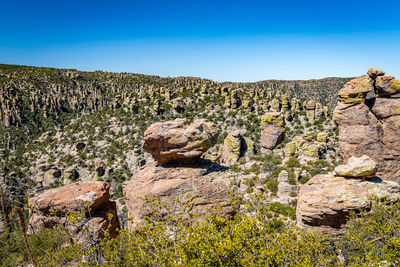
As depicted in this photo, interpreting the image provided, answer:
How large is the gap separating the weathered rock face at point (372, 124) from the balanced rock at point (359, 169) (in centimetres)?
492

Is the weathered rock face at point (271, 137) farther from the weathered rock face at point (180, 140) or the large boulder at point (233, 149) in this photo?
the weathered rock face at point (180, 140)

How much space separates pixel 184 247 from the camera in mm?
7070

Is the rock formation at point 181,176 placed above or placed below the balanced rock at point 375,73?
below

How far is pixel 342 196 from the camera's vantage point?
1195 cm

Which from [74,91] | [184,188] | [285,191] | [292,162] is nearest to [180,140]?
[184,188]

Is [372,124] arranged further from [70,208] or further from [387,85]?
[70,208]

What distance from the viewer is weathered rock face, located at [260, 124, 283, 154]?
40438mm

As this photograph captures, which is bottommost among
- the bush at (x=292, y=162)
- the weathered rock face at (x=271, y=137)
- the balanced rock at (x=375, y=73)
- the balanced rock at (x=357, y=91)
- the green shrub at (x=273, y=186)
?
the green shrub at (x=273, y=186)

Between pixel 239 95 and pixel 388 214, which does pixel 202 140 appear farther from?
pixel 239 95

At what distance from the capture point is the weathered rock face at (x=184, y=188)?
39.8ft

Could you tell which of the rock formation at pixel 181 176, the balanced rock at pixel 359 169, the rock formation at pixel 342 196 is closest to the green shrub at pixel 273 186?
the rock formation at pixel 342 196

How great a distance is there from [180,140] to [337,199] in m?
9.74

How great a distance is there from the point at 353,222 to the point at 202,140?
952cm

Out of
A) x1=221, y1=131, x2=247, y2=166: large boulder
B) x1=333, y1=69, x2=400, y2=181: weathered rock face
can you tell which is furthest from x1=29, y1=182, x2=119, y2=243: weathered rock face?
x1=221, y1=131, x2=247, y2=166: large boulder
